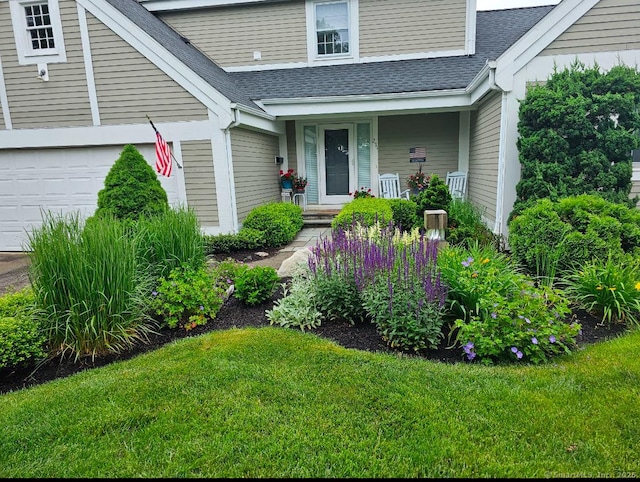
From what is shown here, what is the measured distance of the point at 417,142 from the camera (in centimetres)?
1007

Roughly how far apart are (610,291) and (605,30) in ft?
14.6

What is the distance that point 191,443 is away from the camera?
213 cm

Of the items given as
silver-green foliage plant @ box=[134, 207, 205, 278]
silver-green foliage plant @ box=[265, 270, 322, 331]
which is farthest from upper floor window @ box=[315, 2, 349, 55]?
silver-green foliage plant @ box=[265, 270, 322, 331]

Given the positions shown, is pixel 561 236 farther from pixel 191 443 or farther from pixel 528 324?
pixel 191 443

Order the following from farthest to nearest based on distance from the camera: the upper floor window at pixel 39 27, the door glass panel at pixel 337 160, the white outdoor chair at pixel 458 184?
the door glass panel at pixel 337 160
the white outdoor chair at pixel 458 184
the upper floor window at pixel 39 27

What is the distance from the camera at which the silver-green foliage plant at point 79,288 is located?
321 cm

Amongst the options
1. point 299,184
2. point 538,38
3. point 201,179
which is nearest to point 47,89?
point 201,179

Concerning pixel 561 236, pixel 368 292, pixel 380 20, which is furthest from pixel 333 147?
pixel 368 292

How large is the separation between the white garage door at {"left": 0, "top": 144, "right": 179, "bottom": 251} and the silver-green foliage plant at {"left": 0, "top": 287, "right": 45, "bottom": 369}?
5008 mm

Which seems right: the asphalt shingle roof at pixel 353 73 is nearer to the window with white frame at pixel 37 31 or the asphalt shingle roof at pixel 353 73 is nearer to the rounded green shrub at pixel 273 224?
the window with white frame at pixel 37 31

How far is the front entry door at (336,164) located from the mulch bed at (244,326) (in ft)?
22.3

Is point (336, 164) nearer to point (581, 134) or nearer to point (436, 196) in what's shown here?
point (436, 196)

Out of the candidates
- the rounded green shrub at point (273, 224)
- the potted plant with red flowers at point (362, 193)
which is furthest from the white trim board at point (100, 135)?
the potted plant with red flowers at point (362, 193)

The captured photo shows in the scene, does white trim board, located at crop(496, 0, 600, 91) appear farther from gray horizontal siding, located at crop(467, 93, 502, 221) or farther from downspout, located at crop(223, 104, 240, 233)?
downspout, located at crop(223, 104, 240, 233)
